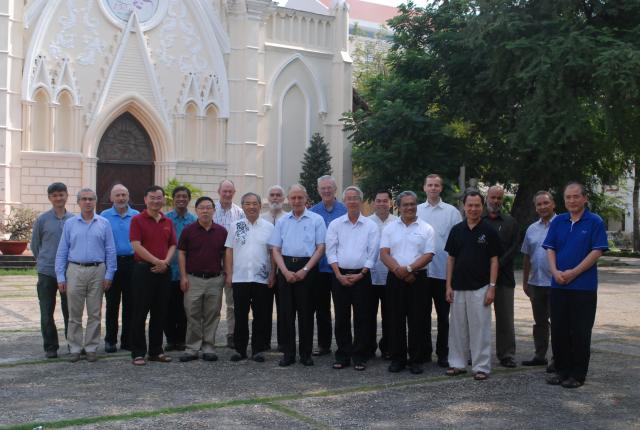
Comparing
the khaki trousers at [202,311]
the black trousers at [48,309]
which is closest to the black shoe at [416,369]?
the khaki trousers at [202,311]

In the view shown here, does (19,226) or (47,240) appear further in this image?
(19,226)

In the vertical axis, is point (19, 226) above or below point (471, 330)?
above

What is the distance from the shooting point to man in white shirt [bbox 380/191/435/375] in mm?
8711

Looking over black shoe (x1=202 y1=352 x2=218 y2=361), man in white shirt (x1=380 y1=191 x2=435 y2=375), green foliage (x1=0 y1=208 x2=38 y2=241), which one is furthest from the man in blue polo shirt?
green foliage (x1=0 y1=208 x2=38 y2=241)

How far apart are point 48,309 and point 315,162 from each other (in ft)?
72.4

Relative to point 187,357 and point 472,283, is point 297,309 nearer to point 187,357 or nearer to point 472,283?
point 187,357

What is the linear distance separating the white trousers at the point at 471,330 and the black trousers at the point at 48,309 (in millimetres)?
4170

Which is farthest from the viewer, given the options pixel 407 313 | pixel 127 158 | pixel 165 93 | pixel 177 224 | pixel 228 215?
pixel 165 93

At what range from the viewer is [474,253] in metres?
8.45

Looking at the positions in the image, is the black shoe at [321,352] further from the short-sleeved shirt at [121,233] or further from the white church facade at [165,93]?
the white church facade at [165,93]

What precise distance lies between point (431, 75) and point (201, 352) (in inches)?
731

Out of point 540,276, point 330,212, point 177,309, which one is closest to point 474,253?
point 540,276

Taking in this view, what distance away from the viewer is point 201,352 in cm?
957

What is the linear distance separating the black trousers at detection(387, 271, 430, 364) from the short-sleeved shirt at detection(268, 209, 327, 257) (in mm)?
921
